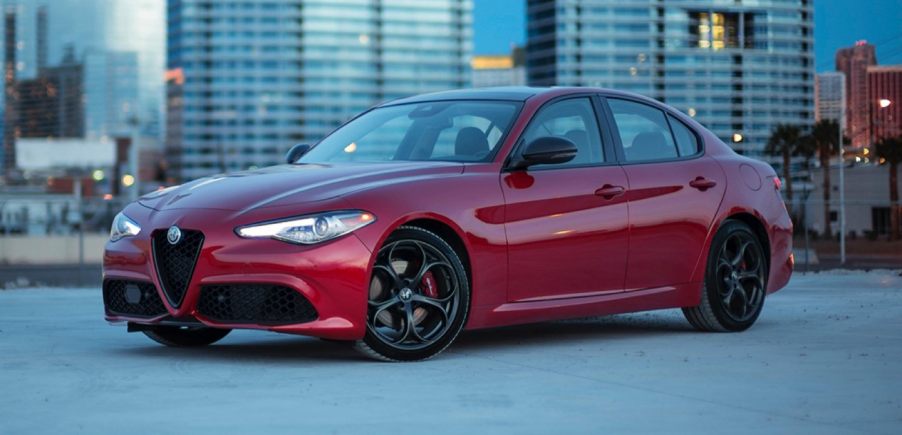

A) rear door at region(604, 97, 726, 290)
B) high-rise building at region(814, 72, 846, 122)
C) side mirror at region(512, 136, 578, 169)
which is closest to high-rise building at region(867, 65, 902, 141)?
high-rise building at region(814, 72, 846, 122)

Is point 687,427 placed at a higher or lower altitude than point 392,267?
lower

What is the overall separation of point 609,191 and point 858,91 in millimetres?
122787

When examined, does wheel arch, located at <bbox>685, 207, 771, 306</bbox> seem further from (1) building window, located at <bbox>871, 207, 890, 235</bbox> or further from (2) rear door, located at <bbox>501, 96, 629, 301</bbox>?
(1) building window, located at <bbox>871, 207, 890, 235</bbox>

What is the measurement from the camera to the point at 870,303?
11.6 m

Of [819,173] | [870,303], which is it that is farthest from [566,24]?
[870,303]

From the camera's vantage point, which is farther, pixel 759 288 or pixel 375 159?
pixel 759 288

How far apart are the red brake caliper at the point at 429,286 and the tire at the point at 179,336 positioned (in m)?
1.51

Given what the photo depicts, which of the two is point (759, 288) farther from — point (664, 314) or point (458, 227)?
point (458, 227)

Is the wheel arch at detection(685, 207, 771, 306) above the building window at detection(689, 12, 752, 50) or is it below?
below

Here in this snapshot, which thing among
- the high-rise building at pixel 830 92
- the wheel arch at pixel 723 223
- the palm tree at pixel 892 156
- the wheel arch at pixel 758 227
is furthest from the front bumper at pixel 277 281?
the high-rise building at pixel 830 92

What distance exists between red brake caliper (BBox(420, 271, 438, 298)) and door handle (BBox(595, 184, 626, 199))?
1.28 meters

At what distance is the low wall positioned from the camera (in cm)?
2906

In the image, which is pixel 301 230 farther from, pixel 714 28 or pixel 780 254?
pixel 714 28

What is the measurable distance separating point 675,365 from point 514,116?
5.77 feet
